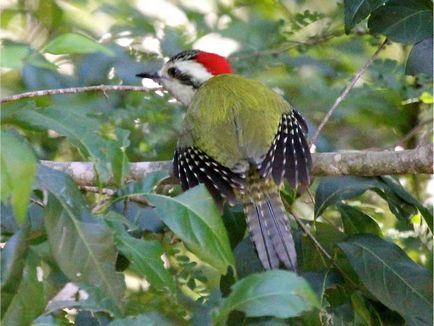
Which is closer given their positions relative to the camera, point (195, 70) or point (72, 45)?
point (72, 45)

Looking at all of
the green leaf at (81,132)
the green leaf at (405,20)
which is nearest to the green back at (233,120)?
the green leaf at (405,20)

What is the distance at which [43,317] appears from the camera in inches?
104

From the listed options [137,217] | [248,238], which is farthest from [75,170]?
[248,238]

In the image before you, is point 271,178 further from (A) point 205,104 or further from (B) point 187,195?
(B) point 187,195

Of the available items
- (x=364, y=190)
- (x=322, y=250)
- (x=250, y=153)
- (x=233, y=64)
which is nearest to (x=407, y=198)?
(x=364, y=190)

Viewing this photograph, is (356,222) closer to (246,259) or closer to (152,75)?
(246,259)

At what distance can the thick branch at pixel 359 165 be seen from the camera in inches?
142

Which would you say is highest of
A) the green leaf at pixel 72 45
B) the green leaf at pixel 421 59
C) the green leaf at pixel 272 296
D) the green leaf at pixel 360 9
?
the green leaf at pixel 72 45

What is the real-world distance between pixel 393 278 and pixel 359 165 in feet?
1.63

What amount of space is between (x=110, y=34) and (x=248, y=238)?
228cm

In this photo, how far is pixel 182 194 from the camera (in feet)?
9.23

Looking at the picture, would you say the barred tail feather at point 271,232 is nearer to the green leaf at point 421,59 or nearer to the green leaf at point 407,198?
the green leaf at point 407,198

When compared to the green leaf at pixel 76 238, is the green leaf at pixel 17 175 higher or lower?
higher

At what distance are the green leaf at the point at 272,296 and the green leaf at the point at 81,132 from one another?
65 centimetres
